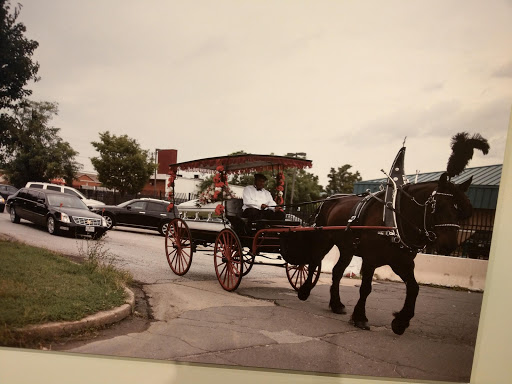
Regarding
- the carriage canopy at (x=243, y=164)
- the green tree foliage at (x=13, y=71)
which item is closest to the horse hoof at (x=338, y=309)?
the carriage canopy at (x=243, y=164)

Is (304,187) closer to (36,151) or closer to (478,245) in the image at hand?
(478,245)

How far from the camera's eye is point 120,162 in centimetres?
394

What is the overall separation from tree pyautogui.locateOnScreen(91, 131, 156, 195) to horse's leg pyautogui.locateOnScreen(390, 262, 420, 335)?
2.79m

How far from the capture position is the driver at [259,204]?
4.36 metres

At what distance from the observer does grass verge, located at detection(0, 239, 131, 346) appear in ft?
11.2

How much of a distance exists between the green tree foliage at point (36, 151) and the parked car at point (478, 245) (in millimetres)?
3942

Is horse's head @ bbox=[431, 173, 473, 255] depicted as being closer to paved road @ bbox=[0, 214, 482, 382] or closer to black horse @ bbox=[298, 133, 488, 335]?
black horse @ bbox=[298, 133, 488, 335]

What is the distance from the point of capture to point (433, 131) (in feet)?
11.6

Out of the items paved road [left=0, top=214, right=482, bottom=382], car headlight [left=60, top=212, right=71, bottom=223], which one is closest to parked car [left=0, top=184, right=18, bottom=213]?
paved road [left=0, top=214, right=482, bottom=382]

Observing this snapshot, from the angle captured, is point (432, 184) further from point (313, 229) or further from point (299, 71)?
point (299, 71)

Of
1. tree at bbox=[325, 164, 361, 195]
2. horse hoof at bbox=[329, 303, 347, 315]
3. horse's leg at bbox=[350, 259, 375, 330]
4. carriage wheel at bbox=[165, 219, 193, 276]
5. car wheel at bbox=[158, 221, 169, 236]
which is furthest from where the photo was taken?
car wheel at bbox=[158, 221, 169, 236]

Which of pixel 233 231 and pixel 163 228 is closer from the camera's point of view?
pixel 233 231

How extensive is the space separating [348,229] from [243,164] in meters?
1.38

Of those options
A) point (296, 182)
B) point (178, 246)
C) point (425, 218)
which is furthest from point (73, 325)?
point (425, 218)
